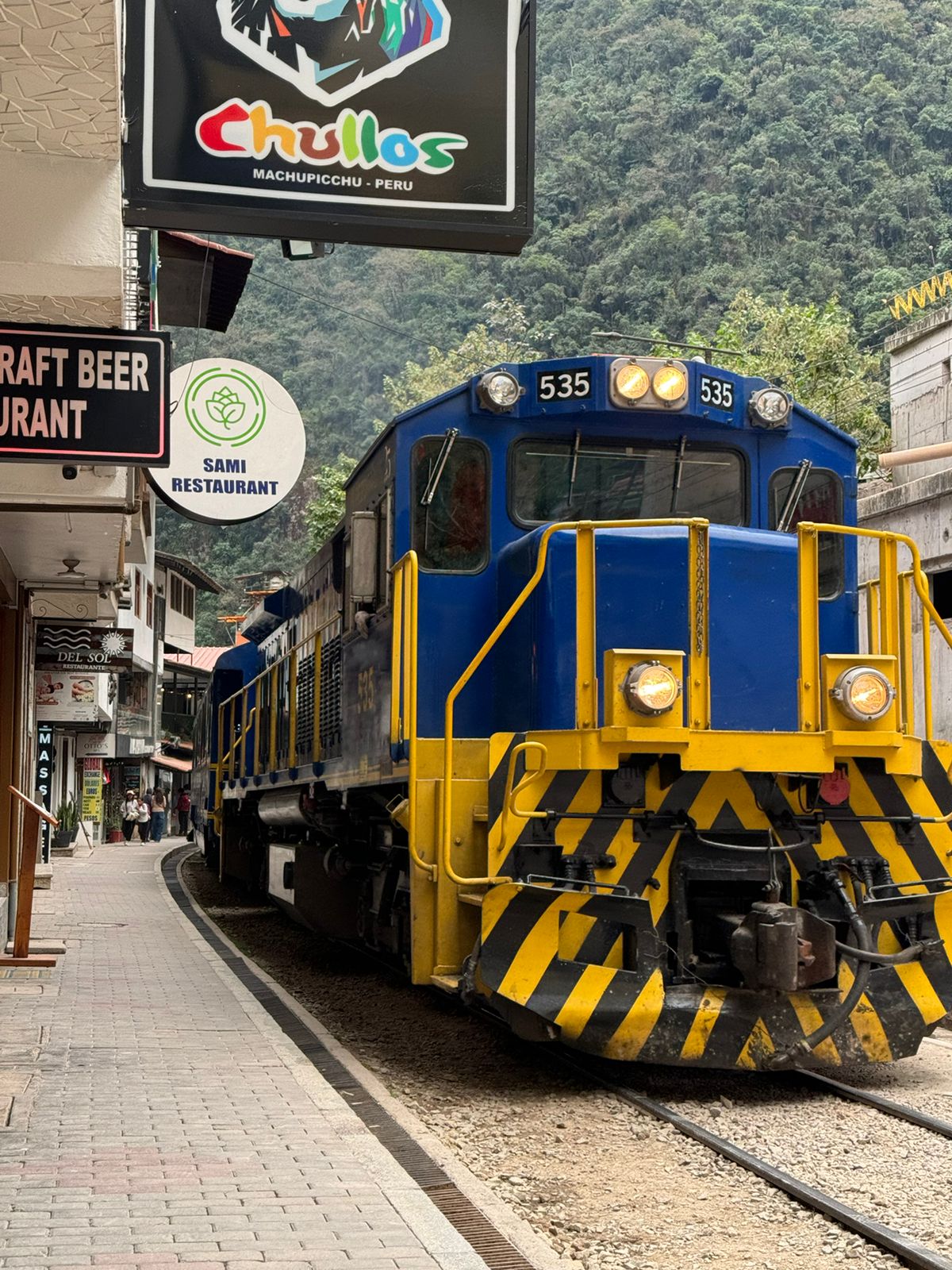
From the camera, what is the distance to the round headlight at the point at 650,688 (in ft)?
21.0

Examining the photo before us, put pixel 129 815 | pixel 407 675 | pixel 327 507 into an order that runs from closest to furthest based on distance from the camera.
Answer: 1. pixel 407 675
2. pixel 327 507
3. pixel 129 815

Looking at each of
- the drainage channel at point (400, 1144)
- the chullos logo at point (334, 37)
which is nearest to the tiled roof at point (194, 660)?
the drainage channel at point (400, 1144)

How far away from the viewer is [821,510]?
8031 mm

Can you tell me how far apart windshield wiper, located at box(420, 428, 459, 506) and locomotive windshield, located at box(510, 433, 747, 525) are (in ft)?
1.22

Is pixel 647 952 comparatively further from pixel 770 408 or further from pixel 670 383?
pixel 770 408

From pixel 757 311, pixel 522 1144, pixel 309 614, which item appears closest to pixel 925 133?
pixel 757 311

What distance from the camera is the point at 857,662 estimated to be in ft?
22.3

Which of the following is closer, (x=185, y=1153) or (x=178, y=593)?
(x=185, y=1153)

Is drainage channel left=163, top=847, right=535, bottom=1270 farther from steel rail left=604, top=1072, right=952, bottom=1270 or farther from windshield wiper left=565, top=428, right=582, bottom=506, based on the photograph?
windshield wiper left=565, top=428, right=582, bottom=506

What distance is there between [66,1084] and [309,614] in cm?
508

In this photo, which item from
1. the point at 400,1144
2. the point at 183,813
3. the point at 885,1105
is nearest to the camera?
the point at 400,1144

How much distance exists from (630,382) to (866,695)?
2.09m

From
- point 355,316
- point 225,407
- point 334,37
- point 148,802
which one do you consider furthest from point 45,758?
point 355,316

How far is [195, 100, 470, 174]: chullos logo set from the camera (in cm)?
466
